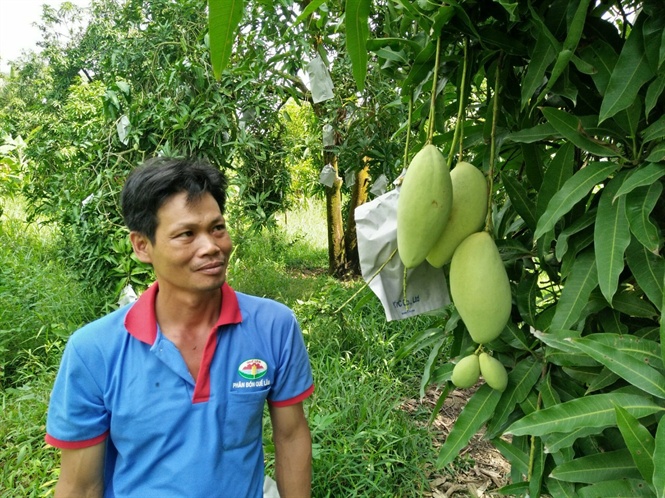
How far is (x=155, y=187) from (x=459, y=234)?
0.67 meters

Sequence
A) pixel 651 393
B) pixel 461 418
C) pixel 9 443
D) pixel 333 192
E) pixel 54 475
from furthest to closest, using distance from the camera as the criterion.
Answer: pixel 333 192, pixel 9 443, pixel 54 475, pixel 461 418, pixel 651 393

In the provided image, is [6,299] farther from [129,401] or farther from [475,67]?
[475,67]

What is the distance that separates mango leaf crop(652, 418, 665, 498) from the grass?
89 centimetres

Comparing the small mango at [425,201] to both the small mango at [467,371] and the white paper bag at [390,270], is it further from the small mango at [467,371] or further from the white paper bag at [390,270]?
the small mango at [467,371]

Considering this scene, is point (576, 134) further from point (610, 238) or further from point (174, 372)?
point (174, 372)

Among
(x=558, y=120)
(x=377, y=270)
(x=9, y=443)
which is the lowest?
(x=9, y=443)

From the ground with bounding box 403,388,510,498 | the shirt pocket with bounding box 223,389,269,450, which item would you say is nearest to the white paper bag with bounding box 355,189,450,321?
the shirt pocket with bounding box 223,389,269,450

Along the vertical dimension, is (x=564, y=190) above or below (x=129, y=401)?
above

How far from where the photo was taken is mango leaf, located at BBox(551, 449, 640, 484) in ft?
2.62

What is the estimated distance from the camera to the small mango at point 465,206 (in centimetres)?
80

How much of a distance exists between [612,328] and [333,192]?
4.28 meters

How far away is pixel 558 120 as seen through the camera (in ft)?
2.66

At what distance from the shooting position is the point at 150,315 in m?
1.17

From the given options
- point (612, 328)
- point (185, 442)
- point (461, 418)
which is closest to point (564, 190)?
point (612, 328)
